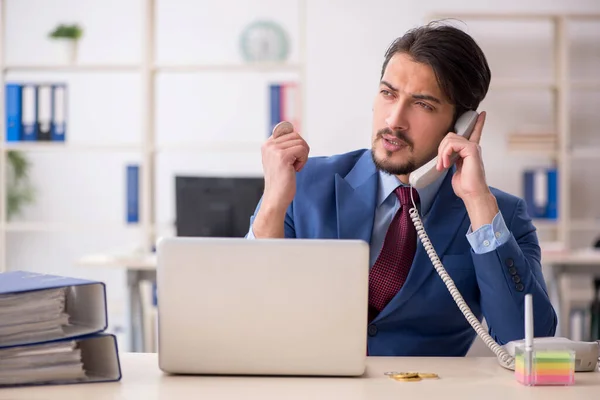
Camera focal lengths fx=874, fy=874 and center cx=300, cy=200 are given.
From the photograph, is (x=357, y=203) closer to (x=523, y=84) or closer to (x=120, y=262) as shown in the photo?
(x=120, y=262)

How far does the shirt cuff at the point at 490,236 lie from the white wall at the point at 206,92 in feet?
12.3

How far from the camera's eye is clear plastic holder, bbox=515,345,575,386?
1.28 meters

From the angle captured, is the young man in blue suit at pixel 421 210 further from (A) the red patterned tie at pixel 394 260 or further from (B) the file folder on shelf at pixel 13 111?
(B) the file folder on shelf at pixel 13 111

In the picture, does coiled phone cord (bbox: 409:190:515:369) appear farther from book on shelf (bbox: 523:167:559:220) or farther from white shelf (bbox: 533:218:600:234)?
white shelf (bbox: 533:218:600:234)

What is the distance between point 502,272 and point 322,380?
53 centimetres

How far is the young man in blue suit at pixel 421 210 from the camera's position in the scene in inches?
65.9

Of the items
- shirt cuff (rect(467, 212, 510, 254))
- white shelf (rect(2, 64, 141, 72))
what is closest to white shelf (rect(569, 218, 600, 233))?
white shelf (rect(2, 64, 141, 72))

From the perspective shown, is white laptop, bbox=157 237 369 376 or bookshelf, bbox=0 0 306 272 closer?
white laptop, bbox=157 237 369 376

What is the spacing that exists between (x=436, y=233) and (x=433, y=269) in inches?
3.5

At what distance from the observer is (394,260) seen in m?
1.78

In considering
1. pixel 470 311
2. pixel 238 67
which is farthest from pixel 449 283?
pixel 238 67

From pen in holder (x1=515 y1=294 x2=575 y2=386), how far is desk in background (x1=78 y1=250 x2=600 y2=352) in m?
2.75

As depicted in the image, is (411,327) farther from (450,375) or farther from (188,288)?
(188,288)

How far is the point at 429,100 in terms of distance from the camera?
1.84m
